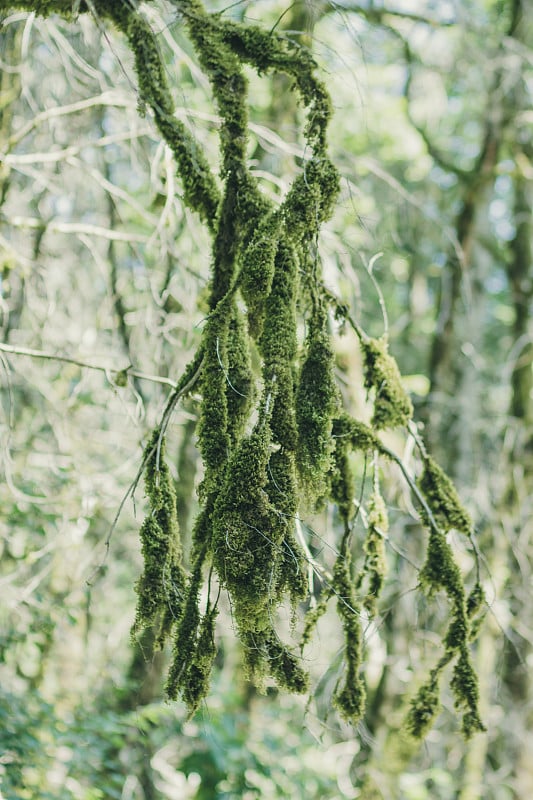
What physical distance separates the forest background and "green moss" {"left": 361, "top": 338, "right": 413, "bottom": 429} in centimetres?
99

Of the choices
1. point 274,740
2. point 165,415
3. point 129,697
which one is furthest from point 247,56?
point 274,740

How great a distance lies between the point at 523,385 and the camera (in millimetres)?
5664

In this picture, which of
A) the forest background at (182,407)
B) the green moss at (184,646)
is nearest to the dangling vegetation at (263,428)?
the green moss at (184,646)

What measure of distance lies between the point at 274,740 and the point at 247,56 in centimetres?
429

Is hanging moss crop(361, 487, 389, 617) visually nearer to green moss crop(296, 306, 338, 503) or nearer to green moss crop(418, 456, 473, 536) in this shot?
green moss crop(418, 456, 473, 536)

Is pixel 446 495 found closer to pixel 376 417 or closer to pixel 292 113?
pixel 376 417

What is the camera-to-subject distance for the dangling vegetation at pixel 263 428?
1427mm

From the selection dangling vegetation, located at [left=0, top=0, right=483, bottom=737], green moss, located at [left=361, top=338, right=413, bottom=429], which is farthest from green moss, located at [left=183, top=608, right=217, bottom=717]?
green moss, located at [left=361, top=338, right=413, bottom=429]

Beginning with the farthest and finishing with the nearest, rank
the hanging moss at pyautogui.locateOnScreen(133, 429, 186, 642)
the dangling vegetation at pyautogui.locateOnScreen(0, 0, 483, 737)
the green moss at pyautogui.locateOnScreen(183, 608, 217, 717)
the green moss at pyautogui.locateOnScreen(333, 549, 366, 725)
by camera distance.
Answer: the green moss at pyautogui.locateOnScreen(333, 549, 366, 725), the hanging moss at pyautogui.locateOnScreen(133, 429, 186, 642), the green moss at pyautogui.locateOnScreen(183, 608, 217, 717), the dangling vegetation at pyautogui.locateOnScreen(0, 0, 483, 737)

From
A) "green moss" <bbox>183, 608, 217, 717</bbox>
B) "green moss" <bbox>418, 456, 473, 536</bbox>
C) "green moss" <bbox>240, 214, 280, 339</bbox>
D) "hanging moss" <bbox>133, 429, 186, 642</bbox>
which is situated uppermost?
"green moss" <bbox>240, 214, 280, 339</bbox>

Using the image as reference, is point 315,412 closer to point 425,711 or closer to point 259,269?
point 259,269

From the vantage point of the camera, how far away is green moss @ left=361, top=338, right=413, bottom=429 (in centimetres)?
213

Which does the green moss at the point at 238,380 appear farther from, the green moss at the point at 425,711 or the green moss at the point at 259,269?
the green moss at the point at 425,711

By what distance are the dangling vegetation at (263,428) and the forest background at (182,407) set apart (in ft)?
2.60
